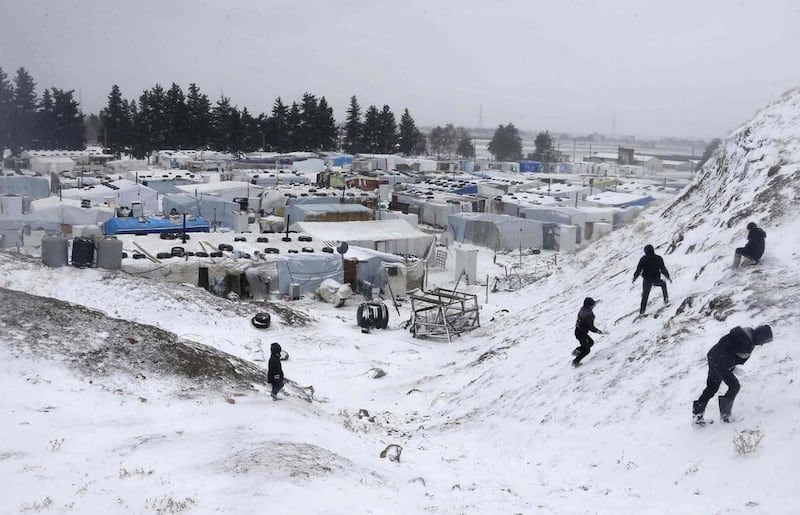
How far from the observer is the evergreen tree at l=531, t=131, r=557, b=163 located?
396 feet

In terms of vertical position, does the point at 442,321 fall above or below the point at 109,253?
below

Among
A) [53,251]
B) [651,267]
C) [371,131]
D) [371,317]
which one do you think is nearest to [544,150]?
[371,131]

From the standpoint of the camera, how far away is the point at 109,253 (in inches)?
807

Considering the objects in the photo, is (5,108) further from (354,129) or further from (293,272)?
(293,272)

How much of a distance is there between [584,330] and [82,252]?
586 inches

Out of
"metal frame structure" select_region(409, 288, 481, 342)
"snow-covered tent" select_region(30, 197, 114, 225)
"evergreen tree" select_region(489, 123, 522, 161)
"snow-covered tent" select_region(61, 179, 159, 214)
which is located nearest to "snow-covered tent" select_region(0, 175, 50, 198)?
"snow-covered tent" select_region(61, 179, 159, 214)

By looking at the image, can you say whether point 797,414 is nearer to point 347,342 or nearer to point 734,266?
point 734,266

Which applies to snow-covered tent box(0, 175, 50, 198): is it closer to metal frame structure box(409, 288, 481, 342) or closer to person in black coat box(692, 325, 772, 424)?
metal frame structure box(409, 288, 481, 342)

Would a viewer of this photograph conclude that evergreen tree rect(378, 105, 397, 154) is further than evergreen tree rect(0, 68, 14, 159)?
Yes

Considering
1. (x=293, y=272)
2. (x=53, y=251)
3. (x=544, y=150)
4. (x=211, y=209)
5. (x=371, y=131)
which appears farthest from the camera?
(x=544, y=150)

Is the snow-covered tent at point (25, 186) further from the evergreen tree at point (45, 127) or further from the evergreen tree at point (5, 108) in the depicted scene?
the evergreen tree at point (45, 127)

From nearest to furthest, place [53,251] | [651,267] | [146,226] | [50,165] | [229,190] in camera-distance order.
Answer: [651,267]
[53,251]
[146,226]
[229,190]
[50,165]

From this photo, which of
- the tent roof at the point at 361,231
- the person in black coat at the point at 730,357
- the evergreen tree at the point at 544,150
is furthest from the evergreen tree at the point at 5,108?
the person in black coat at the point at 730,357

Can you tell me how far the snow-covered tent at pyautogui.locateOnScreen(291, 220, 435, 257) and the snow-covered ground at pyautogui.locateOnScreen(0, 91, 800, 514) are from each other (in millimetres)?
15811
